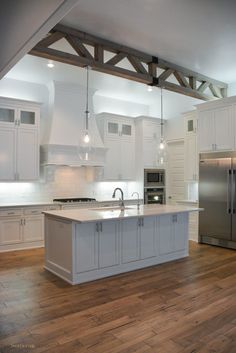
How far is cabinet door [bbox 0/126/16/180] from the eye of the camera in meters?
5.71

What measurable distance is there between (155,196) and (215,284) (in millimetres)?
3908

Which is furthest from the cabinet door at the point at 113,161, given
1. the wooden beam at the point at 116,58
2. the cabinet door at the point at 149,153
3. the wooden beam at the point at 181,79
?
the wooden beam at the point at 116,58

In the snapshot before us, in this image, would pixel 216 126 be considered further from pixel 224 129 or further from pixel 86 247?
pixel 86 247

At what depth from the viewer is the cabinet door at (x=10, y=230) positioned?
17.9ft

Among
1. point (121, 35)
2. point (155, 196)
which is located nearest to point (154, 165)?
point (155, 196)

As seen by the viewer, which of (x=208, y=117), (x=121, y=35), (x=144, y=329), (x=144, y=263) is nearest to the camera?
(x=144, y=329)

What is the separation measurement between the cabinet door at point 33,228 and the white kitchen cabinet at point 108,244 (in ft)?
7.18

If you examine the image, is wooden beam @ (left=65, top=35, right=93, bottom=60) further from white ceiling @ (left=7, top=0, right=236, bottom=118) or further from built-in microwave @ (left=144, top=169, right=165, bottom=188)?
built-in microwave @ (left=144, top=169, right=165, bottom=188)

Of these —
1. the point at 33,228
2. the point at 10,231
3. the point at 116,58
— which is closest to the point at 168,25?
the point at 116,58

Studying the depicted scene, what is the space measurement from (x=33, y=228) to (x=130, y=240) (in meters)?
2.31

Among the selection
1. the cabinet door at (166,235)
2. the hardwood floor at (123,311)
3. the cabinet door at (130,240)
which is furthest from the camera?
the cabinet door at (166,235)

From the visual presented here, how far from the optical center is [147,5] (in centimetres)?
337

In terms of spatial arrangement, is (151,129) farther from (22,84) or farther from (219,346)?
(219,346)

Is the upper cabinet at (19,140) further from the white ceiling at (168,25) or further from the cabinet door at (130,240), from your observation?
the cabinet door at (130,240)
